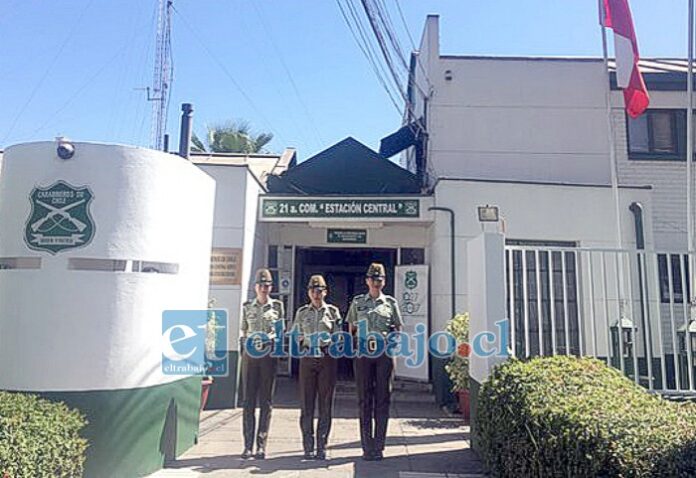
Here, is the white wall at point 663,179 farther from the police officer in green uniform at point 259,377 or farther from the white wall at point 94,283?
the white wall at point 94,283

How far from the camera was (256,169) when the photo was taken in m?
12.0

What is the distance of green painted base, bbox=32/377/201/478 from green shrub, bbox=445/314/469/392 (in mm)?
3878

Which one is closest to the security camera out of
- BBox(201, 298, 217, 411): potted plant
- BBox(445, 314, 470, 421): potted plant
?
BBox(201, 298, 217, 411): potted plant

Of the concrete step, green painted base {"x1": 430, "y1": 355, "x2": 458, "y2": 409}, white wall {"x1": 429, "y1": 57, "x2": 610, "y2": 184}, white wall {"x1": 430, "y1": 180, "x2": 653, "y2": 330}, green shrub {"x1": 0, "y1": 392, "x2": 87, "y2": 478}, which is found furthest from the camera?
white wall {"x1": 429, "y1": 57, "x2": 610, "y2": 184}

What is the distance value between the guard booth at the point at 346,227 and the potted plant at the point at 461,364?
1808 mm

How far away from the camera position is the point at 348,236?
1120cm

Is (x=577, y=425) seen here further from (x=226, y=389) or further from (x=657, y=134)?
(x=657, y=134)

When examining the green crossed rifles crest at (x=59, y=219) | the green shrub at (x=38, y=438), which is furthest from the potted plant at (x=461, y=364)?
the green crossed rifles crest at (x=59, y=219)

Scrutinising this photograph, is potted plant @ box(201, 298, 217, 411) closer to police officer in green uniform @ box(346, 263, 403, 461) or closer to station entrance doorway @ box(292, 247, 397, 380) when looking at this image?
police officer in green uniform @ box(346, 263, 403, 461)

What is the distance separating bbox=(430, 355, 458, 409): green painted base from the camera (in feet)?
29.3

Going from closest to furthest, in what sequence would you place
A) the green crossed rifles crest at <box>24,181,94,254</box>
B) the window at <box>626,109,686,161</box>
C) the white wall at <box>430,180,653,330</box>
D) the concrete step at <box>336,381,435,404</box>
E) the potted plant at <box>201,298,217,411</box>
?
1. the green crossed rifles crest at <box>24,181,94,254</box>
2. the potted plant at <box>201,298,217,411</box>
3. the white wall at <box>430,180,653,330</box>
4. the concrete step at <box>336,381,435,404</box>
5. the window at <box>626,109,686,161</box>

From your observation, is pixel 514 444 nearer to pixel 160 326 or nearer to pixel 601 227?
pixel 160 326

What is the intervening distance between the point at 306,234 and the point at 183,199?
5820 mm

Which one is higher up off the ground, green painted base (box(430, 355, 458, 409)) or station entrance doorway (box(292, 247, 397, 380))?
station entrance doorway (box(292, 247, 397, 380))
